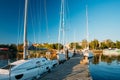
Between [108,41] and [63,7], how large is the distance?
310 ft

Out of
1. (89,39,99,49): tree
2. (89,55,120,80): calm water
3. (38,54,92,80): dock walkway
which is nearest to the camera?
(38,54,92,80): dock walkway

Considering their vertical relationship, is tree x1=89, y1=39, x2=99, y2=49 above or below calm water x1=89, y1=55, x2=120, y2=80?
above

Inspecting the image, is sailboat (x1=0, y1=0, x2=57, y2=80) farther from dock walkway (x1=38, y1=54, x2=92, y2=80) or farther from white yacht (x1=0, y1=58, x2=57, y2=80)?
dock walkway (x1=38, y1=54, x2=92, y2=80)

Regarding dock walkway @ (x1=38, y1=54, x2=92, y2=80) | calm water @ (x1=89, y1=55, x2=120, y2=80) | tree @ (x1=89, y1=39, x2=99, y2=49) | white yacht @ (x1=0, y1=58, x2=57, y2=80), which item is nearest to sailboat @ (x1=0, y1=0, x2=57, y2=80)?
white yacht @ (x1=0, y1=58, x2=57, y2=80)

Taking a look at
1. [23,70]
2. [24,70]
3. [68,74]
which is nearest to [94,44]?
[68,74]

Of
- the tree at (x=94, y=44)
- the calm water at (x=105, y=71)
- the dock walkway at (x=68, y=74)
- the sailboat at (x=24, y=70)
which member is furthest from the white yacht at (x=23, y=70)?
the tree at (x=94, y=44)

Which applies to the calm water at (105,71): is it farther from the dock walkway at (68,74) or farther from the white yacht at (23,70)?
the white yacht at (23,70)

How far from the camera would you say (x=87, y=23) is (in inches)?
2400

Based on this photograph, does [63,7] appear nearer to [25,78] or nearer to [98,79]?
[98,79]

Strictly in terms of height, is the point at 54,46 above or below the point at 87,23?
below

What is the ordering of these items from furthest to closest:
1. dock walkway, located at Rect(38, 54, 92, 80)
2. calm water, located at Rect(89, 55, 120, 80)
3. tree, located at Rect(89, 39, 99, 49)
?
tree, located at Rect(89, 39, 99, 49) → calm water, located at Rect(89, 55, 120, 80) → dock walkway, located at Rect(38, 54, 92, 80)

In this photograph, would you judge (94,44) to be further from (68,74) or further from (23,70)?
(23,70)

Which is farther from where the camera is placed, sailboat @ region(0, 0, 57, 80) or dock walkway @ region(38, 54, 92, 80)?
dock walkway @ region(38, 54, 92, 80)

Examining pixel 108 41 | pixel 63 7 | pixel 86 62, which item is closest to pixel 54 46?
pixel 108 41
